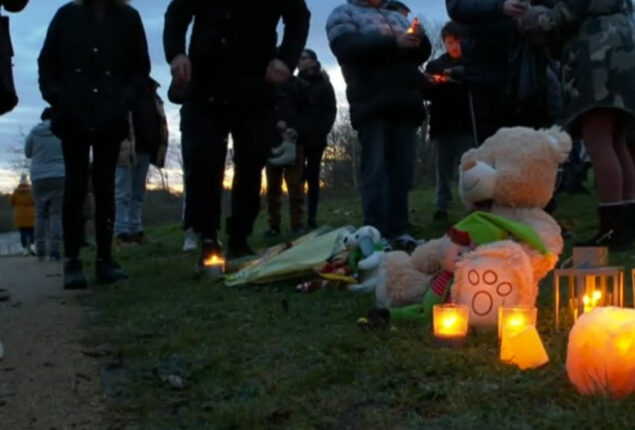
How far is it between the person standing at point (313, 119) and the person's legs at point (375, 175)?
3466 millimetres

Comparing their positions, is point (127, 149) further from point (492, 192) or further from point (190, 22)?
point (492, 192)

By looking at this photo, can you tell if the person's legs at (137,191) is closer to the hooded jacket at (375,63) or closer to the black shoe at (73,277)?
the hooded jacket at (375,63)

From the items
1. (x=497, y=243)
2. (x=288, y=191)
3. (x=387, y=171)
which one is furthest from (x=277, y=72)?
(x=288, y=191)

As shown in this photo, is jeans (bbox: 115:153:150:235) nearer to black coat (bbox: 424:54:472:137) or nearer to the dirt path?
black coat (bbox: 424:54:472:137)

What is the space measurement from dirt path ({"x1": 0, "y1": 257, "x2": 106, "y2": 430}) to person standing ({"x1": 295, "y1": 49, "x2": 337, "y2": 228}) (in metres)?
5.02

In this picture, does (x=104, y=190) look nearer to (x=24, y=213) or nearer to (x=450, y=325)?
(x=450, y=325)

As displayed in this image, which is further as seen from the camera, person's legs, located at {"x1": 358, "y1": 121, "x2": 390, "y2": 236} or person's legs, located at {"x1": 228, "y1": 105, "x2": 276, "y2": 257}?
person's legs, located at {"x1": 358, "y1": 121, "x2": 390, "y2": 236}

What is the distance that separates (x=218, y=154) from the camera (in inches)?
227

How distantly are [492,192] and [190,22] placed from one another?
3.01m

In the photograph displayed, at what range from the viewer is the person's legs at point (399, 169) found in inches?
248

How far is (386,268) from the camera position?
361 centimetres

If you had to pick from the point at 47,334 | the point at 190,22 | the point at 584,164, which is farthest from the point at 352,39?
the point at 584,164

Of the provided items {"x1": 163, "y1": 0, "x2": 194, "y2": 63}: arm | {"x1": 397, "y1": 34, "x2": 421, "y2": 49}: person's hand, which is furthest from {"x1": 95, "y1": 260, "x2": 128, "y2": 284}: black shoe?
{"x1": 397, "y1": 34, "x2": 421, "y2": 49}: person's hand

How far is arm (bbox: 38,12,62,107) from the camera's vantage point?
18.3ft
